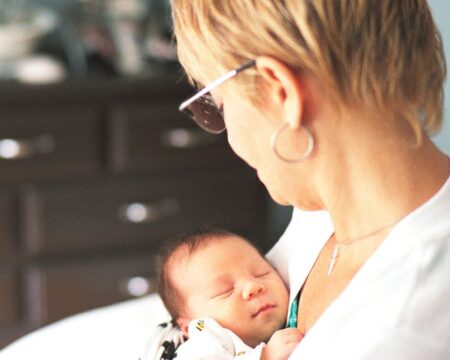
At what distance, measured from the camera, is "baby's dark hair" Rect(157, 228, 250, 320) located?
1482 millimetres

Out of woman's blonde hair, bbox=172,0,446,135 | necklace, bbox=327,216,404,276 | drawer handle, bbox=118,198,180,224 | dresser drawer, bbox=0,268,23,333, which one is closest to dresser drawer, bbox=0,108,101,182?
drawer handle, bbox=118,198,180,224

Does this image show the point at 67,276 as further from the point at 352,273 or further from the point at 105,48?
the point at 352,273

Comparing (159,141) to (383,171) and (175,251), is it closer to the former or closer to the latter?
(175,251)

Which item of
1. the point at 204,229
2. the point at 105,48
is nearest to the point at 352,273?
the point at 204,229

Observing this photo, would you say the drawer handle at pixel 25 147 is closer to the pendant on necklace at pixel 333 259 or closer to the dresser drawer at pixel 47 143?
the dresser drawer at pixel 47 143

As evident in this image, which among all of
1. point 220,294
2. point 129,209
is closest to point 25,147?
point 129,209

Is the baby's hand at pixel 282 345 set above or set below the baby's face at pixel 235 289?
below

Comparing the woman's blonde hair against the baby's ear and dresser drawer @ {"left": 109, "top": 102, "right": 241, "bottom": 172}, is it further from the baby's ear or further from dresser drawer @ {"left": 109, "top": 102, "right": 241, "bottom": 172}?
dresser drawer @ {"left": 109, "top": 102, "right": 241, "bottom": 172}

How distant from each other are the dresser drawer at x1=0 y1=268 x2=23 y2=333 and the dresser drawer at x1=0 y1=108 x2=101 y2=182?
32cm

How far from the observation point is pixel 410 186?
103 centimetres

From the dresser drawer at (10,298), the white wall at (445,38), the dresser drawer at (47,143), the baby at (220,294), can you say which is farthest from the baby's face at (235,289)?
the dresser drawer at (10,298)

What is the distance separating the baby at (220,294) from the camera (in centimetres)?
133

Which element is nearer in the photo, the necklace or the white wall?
the necklace

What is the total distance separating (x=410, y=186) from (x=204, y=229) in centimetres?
57
